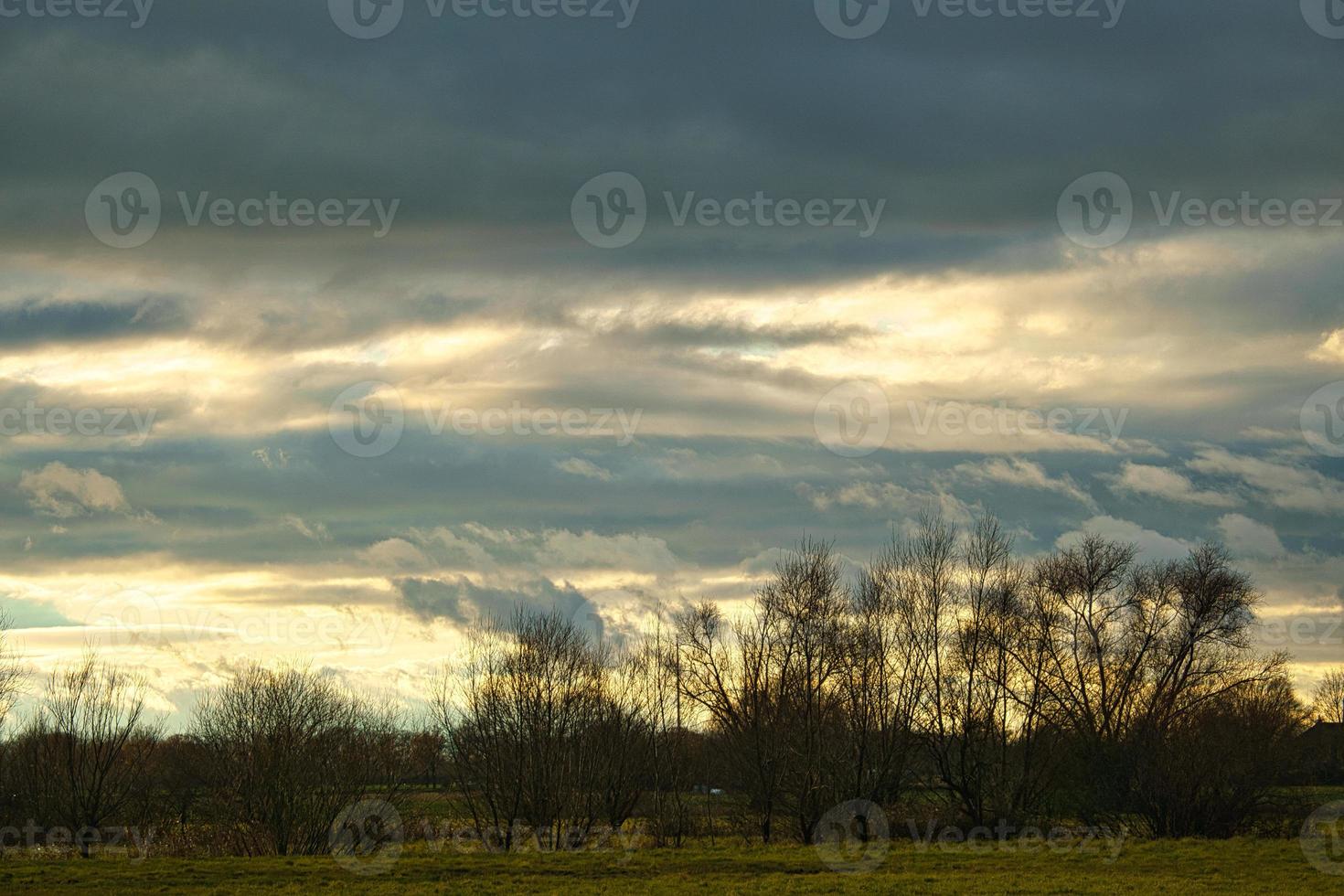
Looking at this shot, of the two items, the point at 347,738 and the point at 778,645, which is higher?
the point at 778,645

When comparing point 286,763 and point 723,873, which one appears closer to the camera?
point 723,873

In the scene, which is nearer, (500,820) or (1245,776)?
(1245,776)

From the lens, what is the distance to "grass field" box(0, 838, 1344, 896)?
33875 millimetres

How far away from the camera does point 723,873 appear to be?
38.6 metres

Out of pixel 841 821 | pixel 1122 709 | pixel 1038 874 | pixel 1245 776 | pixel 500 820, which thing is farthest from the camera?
pixel 1122 709

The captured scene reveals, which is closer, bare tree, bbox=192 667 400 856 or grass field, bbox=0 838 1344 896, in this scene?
grass field, bbox=0 838 1344 896

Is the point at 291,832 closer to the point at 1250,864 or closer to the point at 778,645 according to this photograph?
the point at 778,645

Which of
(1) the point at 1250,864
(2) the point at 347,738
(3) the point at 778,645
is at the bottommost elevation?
(1) the point at 1250,864

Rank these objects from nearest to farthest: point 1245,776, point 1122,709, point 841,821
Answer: point 1245,776 < point 841,821 < point 1122,709

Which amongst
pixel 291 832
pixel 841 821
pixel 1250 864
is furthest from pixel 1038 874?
pixel 291 832

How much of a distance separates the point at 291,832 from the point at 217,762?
22.8 ft

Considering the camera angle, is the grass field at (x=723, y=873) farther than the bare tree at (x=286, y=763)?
No

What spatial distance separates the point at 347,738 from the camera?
196 ft

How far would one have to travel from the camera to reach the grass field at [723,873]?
33875mm
